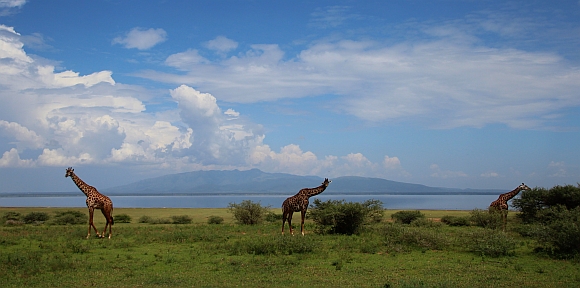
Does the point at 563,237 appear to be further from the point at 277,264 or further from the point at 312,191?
the point at 312,191

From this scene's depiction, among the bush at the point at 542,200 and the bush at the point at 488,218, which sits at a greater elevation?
the bush at the point at 542,200

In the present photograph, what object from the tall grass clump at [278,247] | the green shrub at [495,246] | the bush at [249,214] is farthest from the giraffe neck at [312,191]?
the bush at [249,214]

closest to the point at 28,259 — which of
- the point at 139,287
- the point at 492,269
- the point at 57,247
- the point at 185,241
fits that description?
the point at 57,247

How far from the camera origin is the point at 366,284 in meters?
11.2

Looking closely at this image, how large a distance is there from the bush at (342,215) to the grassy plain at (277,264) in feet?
6.43

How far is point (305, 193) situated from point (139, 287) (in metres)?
11.1

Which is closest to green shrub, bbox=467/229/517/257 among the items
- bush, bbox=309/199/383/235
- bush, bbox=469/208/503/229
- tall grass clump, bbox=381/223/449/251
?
tall grass clump, bbox=381/223/449/251

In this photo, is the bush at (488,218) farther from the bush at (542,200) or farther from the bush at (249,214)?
the bush at (249,214)

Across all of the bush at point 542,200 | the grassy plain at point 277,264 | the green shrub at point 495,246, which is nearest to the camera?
the grassy plain at point 277,264

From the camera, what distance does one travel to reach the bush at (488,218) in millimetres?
23078

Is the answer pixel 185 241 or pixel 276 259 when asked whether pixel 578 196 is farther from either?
pixel 185 241

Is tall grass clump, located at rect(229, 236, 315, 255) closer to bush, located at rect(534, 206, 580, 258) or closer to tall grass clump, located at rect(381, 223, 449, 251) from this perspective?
tall grass clump, located at rect(381, 223, 449, 251)

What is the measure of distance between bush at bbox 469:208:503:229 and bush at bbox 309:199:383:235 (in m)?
5.73

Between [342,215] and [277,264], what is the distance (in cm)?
804
